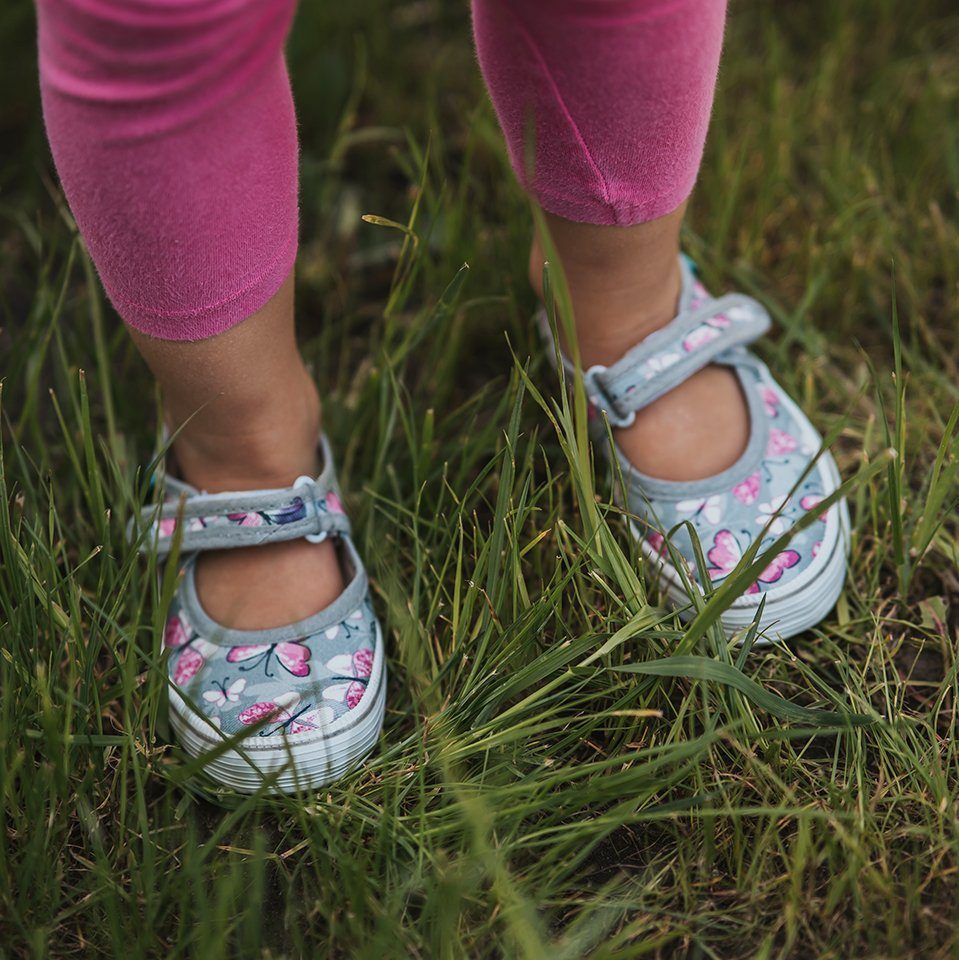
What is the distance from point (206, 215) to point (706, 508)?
467 mm

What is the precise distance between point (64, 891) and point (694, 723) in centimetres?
47

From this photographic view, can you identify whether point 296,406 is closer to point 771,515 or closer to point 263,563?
point 263,563

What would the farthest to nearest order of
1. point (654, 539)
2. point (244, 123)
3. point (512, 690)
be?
point (654, 539) → point (512, 690) → point (244, 123)

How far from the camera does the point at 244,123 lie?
0.66 meters

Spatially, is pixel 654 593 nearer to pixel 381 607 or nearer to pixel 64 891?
pixel 381 607

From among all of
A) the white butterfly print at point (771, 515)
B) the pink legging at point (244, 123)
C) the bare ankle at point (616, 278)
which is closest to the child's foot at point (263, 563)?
the pink legging at point (244, 123)

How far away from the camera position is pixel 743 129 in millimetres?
1331

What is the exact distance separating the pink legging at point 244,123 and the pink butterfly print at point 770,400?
23 centimetres

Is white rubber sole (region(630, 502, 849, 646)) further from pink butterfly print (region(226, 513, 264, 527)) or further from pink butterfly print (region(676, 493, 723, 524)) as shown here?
pink butterfly print (region(226, 513, 264, 527))

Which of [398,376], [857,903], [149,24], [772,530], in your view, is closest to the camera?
[149,24]

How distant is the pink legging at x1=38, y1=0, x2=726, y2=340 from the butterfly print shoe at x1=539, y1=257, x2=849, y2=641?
0.15m

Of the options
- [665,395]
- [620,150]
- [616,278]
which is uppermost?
[620,150]

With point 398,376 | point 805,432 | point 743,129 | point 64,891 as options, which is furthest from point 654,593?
point 743,129

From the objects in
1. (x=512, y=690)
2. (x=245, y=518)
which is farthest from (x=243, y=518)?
(x=512, y=690)
